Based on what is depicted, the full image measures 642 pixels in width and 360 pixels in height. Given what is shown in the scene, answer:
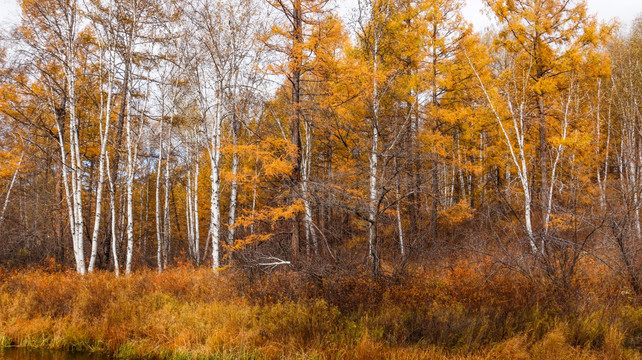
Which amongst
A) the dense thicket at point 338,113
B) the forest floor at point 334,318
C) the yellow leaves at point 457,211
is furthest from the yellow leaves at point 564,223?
the yellow leaves at point 457,211

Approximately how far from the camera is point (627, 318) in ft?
20.4

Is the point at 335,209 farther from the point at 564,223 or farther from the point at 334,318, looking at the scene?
the point at 564,223

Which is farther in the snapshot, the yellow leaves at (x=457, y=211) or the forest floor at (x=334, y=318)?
the yellow leaves at (x=457, y=211)

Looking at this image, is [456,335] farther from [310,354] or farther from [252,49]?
[252,49]

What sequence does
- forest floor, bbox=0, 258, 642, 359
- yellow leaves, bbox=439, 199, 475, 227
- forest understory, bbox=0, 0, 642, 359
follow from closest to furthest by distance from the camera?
forest floor, bbox=0, 258, 642, 359, forest understory, bbox=0, 0, 642, 359, yellow leaves, bbox=439, 199, 475, 227

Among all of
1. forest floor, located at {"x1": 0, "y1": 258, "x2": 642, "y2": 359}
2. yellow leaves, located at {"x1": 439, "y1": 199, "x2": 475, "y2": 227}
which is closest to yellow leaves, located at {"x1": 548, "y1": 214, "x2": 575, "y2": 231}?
forest floor, located at {"x1": 0, "y1": 258, "x2": 642, "y2": 359}

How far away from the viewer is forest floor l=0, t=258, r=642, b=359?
5.52m

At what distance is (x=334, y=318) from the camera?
630 centimetres

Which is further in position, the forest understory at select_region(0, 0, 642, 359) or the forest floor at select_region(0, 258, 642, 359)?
the forest understory at select_region(0, 0, 642, 359)

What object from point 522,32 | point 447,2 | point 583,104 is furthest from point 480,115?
point 583,104

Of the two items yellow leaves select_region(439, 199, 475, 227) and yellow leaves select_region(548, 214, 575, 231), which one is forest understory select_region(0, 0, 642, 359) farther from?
yellow leaves select_region(439, 199, 475, 227)

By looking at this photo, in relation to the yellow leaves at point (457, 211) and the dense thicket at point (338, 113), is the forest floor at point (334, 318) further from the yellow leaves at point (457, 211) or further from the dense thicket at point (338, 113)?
the yellow leaves at point (457, 211)

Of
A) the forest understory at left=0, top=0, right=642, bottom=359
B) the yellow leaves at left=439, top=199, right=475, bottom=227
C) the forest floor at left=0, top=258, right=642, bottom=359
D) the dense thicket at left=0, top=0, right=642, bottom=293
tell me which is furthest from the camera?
the yellow leaves at left=439, top=199, right=475, bottom=227

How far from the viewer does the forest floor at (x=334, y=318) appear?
5523 mm
